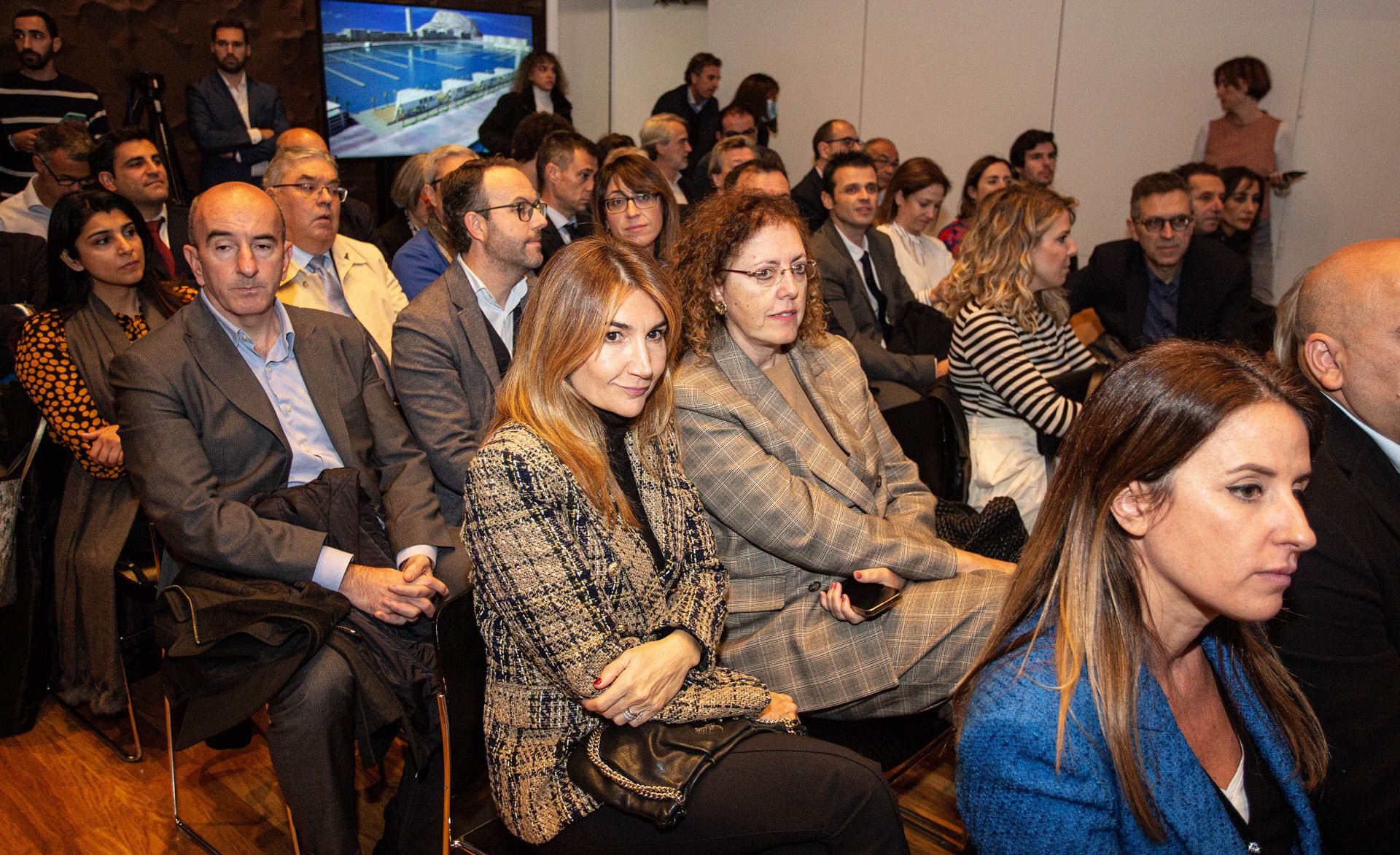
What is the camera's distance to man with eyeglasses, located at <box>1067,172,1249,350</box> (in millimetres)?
4184

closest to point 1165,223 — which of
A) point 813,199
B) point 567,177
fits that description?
point 813,199

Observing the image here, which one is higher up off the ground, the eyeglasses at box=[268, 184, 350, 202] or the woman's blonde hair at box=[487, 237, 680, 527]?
the eyeglasses at box=[268, 184, 350, 202]

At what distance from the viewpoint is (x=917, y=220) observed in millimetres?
4992

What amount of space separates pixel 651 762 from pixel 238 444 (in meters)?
1.35

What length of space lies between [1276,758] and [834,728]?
0.88m

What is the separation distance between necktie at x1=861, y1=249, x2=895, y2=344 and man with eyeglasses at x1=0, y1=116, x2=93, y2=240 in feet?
11.5

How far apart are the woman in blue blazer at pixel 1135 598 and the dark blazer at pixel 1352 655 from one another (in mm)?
381

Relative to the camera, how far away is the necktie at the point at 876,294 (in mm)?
4438

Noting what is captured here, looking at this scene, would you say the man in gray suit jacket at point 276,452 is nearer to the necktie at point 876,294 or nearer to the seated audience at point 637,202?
the seated audience at point 637,202

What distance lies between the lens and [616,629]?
1.66 m

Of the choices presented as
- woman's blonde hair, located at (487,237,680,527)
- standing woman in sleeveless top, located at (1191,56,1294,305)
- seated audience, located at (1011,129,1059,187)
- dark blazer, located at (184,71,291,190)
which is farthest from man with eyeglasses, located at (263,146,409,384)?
standing woman in sleeveless top, located at (1191,56,1294,305)

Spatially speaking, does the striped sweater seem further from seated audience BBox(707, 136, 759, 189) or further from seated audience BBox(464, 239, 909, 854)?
seated audience BBox(707, 136, 759, 189)

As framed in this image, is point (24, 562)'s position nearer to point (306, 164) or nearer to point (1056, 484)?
point (306, 164)

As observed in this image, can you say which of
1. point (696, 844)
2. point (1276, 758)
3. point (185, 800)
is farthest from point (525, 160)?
point (1276, 758)
